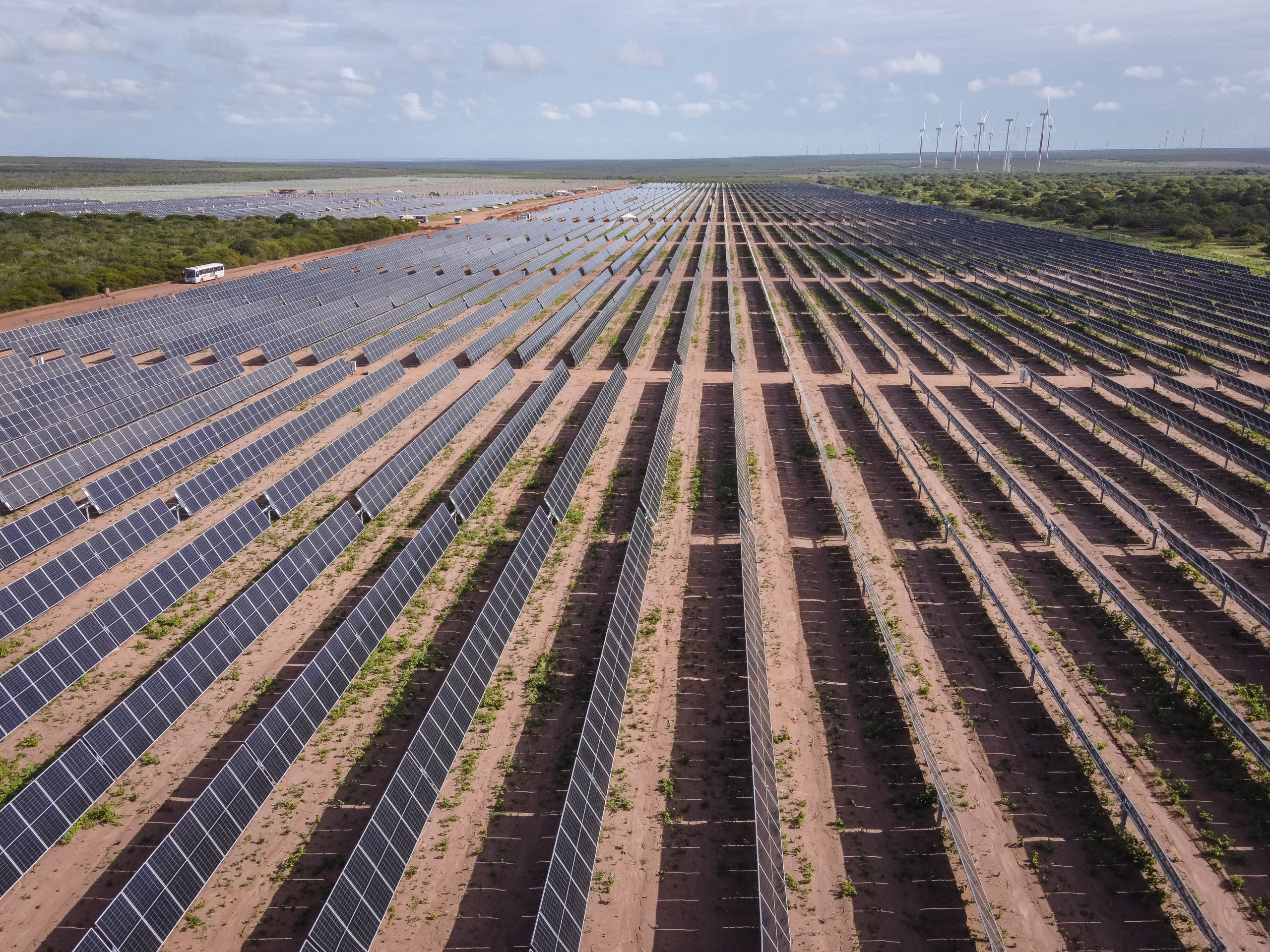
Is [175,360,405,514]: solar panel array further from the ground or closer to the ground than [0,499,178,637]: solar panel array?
further from the ground

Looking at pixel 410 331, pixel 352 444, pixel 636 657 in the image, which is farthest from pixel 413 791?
pixel 410 331

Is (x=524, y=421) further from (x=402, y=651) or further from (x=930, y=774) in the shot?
(x=930, y=774)

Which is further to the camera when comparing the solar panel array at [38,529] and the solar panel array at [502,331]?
the solar panel array at [502,331]

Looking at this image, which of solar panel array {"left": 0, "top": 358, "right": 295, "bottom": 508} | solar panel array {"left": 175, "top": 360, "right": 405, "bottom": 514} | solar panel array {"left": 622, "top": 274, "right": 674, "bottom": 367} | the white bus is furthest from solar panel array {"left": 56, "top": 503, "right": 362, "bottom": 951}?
the white bus

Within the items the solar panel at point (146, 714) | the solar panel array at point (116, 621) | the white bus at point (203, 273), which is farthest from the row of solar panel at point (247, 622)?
the white bus at point (203, 273)

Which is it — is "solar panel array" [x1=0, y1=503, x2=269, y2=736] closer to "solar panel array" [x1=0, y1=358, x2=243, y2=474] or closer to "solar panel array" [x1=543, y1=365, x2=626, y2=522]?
"solar panel array" [x1=543, y1=365, x2=626, y2=522]

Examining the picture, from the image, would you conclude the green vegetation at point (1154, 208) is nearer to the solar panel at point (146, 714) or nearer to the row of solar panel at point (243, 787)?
the row of solar panel at point (243, 787)

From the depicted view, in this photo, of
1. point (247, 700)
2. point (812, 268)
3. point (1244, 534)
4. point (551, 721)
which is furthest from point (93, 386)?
point (812, 268)
